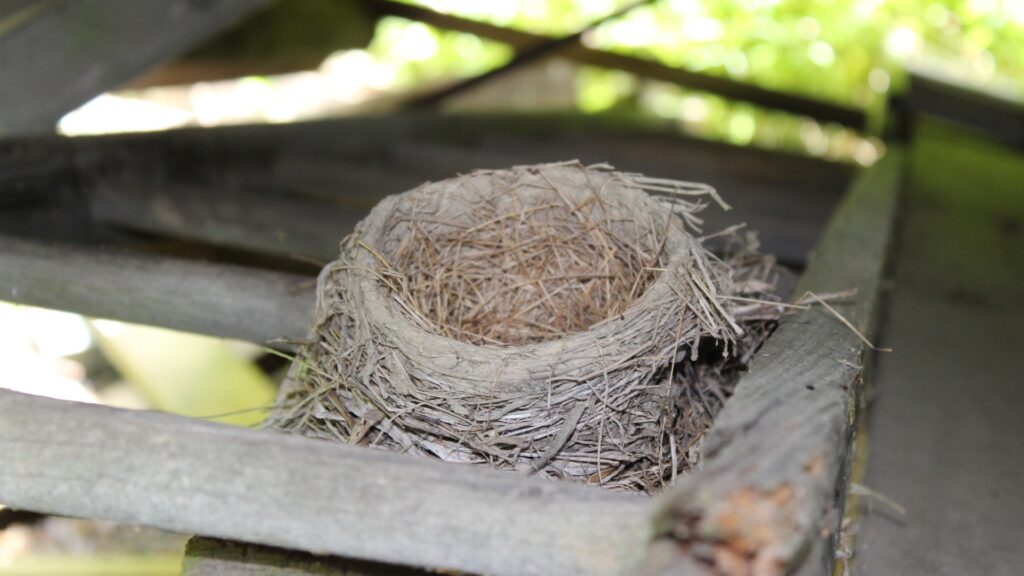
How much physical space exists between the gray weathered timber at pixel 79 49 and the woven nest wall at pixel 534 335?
1147mm

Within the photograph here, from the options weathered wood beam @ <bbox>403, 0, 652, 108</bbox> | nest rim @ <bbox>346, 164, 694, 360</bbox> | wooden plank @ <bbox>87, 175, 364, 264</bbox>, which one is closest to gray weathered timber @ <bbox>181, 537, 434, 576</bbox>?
nest rim @ <bbox>346, 164, 694, 360</bbox>

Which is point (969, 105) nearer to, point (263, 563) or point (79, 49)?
point (79, 49)

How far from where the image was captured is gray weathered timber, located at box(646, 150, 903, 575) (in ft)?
2.56

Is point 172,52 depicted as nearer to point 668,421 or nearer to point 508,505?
point 668,421

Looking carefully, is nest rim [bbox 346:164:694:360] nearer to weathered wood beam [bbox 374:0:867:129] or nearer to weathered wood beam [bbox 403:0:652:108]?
weathered wood beam [bbox 403:0:652:108]

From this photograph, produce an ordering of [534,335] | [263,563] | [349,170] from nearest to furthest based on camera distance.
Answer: [263,563] → [534,335] → [349,170]

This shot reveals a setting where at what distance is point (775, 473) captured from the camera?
81 centimetres

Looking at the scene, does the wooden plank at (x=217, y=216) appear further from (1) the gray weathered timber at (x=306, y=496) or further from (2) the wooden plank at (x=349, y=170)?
(1) the gray weathered timber at (x=306, y=496)

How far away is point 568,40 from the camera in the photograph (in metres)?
3.96

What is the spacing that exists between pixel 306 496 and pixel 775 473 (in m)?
0.39

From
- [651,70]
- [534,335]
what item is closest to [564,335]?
[534,335]

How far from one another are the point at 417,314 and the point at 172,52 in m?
1.45

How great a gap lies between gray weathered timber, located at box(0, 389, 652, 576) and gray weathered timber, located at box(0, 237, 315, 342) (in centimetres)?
62

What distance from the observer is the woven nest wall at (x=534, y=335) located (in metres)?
1.16
